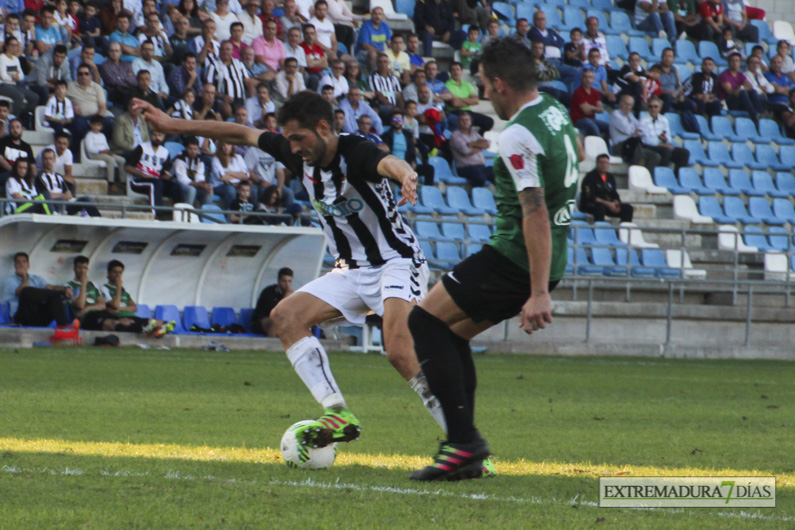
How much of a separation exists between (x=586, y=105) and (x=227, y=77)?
730 centimetres

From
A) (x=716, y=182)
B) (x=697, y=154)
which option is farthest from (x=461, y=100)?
(x=716, y=182)

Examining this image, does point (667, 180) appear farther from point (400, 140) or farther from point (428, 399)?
point (428, 399)

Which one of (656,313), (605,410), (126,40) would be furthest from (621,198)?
(605,410)

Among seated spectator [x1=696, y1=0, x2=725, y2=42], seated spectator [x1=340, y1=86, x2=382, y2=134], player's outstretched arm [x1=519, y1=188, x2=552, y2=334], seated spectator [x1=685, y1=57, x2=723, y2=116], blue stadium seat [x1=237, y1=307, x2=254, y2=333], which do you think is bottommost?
blue stadium seat [x1=237, y1=307, x2=254, y2=333]

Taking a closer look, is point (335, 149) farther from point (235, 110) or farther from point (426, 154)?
point (426, 154)

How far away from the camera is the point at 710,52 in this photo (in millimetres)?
26531

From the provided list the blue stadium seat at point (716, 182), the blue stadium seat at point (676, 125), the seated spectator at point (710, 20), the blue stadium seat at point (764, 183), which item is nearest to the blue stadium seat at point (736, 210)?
the blue stadium seat at point (716, 182)

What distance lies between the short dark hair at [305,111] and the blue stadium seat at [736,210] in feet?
57.7

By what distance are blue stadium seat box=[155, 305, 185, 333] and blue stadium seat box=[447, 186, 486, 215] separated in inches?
205

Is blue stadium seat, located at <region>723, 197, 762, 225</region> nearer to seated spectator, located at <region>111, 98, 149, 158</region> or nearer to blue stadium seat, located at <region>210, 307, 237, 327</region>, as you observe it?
blue stadium seat, located at <region>210, 307, 237, 327</region>

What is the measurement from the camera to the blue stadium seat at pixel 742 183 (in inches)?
907

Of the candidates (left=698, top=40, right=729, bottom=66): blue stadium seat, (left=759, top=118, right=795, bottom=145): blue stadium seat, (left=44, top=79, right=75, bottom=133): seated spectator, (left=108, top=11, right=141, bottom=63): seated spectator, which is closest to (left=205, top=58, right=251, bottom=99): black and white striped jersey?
(left=108, top=11, right=141, bottom=63): seated spectator

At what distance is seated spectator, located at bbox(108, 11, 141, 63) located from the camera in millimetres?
18344

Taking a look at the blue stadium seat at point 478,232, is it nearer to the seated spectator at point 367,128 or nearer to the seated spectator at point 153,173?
the seated spectator at point 367,128
